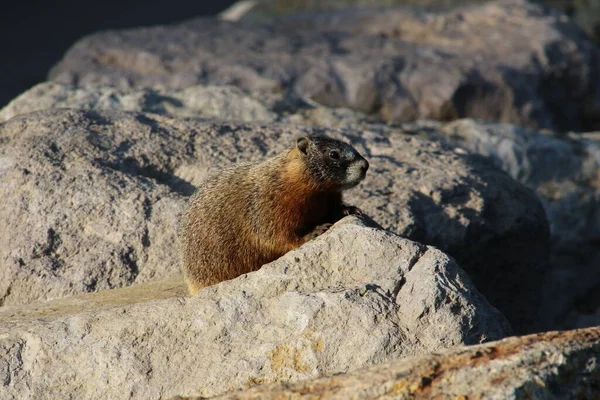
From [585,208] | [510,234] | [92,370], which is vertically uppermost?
[92,370]

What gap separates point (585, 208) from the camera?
1062 centimetres

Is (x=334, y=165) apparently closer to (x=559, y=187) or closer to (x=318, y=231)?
(x=318, y=231)

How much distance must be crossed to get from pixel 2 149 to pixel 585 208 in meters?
6.97

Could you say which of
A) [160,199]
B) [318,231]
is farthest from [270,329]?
[160,199]

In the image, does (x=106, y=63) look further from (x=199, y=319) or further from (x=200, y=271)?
(x=199, y=319)

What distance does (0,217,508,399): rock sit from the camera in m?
5.07

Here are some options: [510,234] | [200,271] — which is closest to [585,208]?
[510,234]

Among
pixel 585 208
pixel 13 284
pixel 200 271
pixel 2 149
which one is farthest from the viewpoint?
pixel 585 208

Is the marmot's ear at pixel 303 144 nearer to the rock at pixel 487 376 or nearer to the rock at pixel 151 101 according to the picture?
the rock at pixel 487 376

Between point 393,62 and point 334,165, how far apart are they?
7.86 m

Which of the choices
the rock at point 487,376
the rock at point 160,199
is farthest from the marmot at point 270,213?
the rock at point 487,376

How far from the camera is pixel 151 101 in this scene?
1009 centimetres

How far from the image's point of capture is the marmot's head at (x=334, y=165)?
6.50 metres

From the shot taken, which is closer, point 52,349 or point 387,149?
point 52,349
